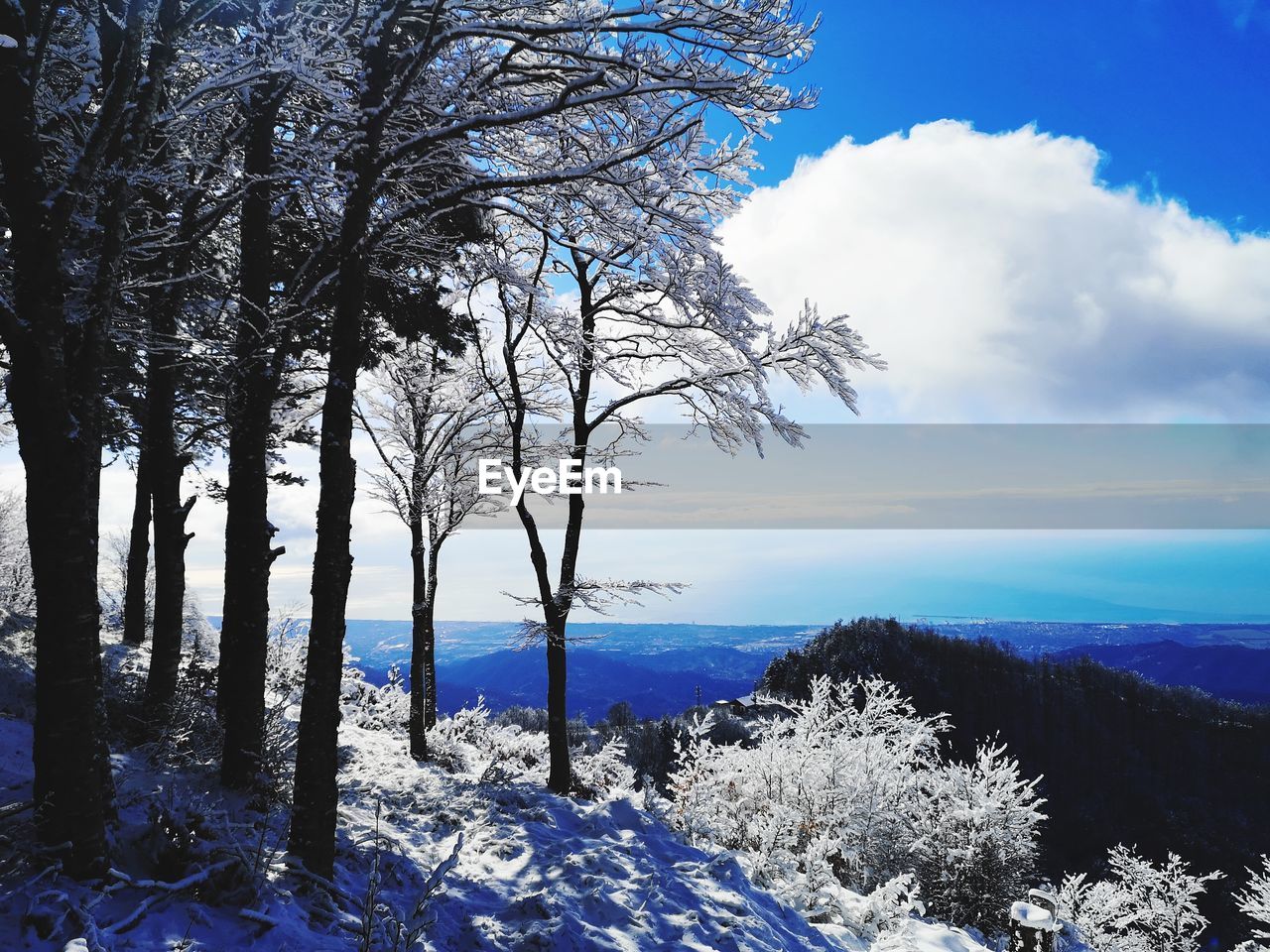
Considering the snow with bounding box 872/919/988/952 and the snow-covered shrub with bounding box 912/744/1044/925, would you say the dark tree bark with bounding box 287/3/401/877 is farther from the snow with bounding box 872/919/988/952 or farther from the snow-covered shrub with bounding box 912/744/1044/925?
the snow-covered shrub with bounding box 912/744/1044/925

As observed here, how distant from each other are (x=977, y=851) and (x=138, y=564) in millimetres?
15490

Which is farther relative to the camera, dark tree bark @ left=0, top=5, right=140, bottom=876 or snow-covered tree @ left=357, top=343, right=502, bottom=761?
snow-covered tree @ left=357, top=343, right=502, bottom=761

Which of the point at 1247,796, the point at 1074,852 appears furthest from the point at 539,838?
the point at 1247,796

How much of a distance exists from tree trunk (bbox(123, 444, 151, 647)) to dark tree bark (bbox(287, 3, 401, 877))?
974 centimetres

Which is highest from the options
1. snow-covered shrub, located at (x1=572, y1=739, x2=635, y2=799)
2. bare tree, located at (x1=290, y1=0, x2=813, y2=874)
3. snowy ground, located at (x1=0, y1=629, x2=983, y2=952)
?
bare tree, located at (x1=290, y1=0, x2=813, y2=874)

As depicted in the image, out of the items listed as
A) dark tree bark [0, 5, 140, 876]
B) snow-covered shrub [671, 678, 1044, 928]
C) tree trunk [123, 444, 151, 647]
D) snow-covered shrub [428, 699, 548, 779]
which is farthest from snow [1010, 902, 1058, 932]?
tree trunk [123, 444, 151, 647]

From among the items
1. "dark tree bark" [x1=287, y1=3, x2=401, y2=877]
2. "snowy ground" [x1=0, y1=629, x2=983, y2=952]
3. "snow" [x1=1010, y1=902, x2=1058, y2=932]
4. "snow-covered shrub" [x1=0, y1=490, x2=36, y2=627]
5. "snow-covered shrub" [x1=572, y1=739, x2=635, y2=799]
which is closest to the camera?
"snowy ground" [x1=0, y1=629, x2=983, y2=952]

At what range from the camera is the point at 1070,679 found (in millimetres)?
110250

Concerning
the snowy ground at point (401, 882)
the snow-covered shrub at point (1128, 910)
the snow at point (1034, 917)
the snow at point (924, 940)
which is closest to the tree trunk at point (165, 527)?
the snowy ground at point (401, 882)

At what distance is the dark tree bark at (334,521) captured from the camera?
4625 millimetres

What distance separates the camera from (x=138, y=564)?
12.5 m

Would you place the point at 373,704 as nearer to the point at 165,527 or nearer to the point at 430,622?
the point at 430,622

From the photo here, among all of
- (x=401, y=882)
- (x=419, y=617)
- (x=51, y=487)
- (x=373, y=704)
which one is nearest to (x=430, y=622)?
(x=419, y=617)

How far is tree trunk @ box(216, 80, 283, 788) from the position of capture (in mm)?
5836
